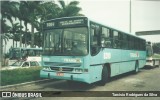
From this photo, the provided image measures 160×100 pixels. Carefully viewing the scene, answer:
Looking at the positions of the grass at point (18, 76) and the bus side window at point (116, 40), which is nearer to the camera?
the grass at point (18, 76)

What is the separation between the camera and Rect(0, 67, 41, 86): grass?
13012mm

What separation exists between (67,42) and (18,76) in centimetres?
439

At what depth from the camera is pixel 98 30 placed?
1270 cm

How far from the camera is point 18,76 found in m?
14.4

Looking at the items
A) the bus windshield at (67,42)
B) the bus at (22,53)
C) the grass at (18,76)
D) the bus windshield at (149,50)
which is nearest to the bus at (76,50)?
the bus windshield at (67,42)

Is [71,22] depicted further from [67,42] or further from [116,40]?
[116,40]

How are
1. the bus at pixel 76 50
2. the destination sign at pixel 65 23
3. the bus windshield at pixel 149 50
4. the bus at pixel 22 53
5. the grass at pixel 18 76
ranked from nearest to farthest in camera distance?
the bus at pixel 76 50, the destination sign at pixel 65 23, the grass at pixel 18 76, the bus windshield at pixel 149 50, the bus at pixel 22 53

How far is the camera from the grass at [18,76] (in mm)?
13012

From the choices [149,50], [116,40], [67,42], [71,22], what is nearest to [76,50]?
[67,42]

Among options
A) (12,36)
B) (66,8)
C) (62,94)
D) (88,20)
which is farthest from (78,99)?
(12,36)

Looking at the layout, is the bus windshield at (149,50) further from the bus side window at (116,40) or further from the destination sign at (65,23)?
the destination sign at (65,23)

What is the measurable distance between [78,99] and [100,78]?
3208 mm

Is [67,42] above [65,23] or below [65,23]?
below

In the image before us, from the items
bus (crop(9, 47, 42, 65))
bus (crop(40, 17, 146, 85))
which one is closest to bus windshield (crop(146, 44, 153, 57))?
bus (crop(40, 17, 146, 85))
